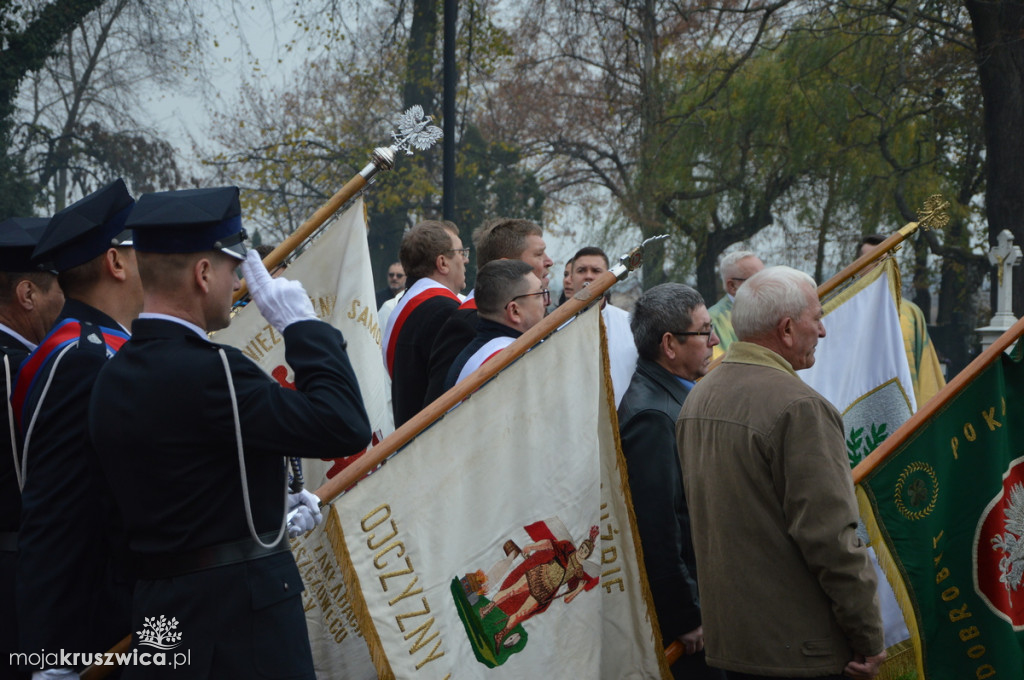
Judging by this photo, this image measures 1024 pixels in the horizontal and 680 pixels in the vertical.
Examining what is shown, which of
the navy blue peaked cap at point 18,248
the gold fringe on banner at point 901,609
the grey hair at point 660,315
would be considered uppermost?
the navy blue peaked cap at point 18,248

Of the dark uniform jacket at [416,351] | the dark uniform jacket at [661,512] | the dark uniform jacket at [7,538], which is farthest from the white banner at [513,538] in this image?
the dark uniform jacket at [416,351]

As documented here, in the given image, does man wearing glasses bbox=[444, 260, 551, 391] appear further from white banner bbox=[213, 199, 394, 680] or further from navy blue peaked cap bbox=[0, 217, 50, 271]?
navy blue peaked cap bbox=[0, 217, 50, 271]

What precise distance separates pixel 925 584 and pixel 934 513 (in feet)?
0.84

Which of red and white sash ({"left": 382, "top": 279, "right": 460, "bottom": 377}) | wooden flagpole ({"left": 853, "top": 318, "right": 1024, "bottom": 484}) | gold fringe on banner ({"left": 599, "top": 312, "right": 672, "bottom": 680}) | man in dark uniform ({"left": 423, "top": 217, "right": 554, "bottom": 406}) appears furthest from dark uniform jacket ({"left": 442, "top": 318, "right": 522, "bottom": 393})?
wooden flagpole ({"left": 853, "top": 318, "right": 1024, "bottom": 484})

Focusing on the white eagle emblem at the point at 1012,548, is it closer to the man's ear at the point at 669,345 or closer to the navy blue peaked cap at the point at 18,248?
the man's ear at the point at 669,345

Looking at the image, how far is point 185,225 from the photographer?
232 centimetres

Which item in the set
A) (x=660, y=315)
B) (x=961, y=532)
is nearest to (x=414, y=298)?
(x=660, y=315)

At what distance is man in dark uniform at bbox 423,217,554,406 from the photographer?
455 cm

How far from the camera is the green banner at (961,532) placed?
12.1 ft

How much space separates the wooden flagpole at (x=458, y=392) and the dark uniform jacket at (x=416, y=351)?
1.43m

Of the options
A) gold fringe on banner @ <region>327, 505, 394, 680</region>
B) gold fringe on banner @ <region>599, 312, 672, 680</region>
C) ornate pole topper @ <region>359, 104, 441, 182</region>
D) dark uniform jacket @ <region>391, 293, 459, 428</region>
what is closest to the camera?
gold fringe on banner @ <region>327, 505, 394, 680</region>

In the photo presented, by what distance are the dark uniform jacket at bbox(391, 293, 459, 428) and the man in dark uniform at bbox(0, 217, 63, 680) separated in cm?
190

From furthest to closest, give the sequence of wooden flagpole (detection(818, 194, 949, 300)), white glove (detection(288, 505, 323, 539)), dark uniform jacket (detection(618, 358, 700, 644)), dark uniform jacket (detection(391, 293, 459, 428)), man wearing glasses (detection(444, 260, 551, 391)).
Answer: dark uniform jacket (detection(391, 293, 459, 428)), wooden flagpole (detection(818, 194, 949, 300)), man wearing glasses (detection(444, 260, 551, 391)), dark uniform jacket (detection(618, 358, 700, 644)), white glove (detection(288, 505, 323, 539))

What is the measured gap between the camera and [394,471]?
3301mm
